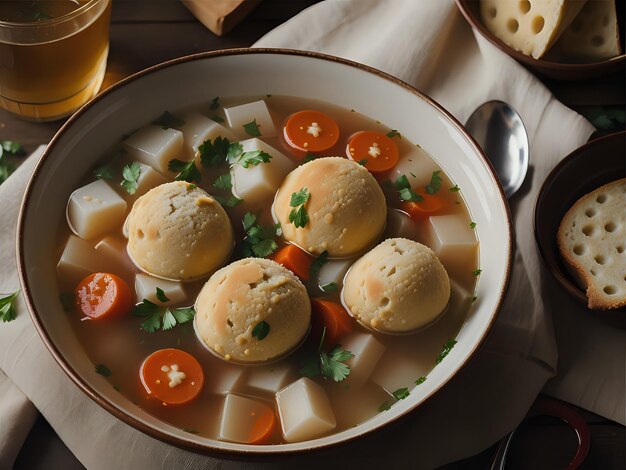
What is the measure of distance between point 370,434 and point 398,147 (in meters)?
1.05

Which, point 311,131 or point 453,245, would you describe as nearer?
point 453,245

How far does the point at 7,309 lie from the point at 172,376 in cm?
60

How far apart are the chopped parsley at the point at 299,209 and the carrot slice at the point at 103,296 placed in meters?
0.50

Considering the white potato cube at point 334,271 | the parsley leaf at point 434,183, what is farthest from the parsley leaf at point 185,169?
the parsley leaf at point 434,183

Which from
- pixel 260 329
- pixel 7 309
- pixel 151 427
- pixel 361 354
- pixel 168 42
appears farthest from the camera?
pixel 168 42

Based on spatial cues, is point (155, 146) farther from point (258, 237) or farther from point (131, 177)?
point (258, 237)

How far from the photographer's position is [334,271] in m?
2.27

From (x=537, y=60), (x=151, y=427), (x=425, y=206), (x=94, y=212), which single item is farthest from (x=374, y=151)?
(x=151, y=427)

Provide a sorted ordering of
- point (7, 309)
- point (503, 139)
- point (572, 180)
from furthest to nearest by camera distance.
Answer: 1. point (503, 139)
2. point (572, 180)
3. point (7, 309)

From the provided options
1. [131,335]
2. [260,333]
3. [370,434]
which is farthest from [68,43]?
[370,434]

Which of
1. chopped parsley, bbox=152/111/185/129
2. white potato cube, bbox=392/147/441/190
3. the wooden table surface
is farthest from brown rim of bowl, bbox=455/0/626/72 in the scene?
chopped parsley, bbox=152/111/185/129

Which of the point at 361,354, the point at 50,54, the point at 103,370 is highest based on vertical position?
the point at 50,54

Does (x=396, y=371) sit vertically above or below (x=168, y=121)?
below

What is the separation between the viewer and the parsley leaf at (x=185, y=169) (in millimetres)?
2402
